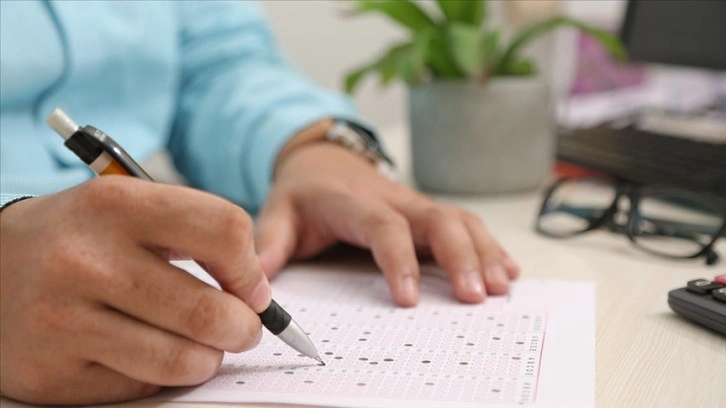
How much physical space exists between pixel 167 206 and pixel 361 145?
0.43 m

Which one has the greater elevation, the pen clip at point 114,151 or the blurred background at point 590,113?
the pen clip at point 114,151

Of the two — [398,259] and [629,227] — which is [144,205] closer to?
[398,259]

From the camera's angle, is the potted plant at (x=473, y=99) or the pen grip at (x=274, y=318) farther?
the potted plant at (x=473, y=99)

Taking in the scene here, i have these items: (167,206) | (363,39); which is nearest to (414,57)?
(167,206)

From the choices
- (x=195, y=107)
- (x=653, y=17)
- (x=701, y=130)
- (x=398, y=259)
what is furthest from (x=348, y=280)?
(x=701, y=130)

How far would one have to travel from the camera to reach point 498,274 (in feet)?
1.85

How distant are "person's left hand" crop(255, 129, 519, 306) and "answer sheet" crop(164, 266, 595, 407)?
2 cm

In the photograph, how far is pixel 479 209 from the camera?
0.82m

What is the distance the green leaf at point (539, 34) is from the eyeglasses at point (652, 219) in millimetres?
142

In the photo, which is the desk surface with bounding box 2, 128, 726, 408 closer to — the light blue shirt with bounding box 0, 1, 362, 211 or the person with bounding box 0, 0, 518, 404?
the person with bounding box 0, 0, 518, 404

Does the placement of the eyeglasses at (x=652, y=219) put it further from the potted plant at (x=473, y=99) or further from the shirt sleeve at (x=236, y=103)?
the shirt sleeve at (x=236, y=103)

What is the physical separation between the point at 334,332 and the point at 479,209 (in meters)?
0.37

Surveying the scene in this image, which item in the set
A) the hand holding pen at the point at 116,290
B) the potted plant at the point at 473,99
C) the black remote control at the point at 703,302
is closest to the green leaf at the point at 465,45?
the potted plant at the point at 473,99

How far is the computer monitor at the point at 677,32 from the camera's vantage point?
921mm
